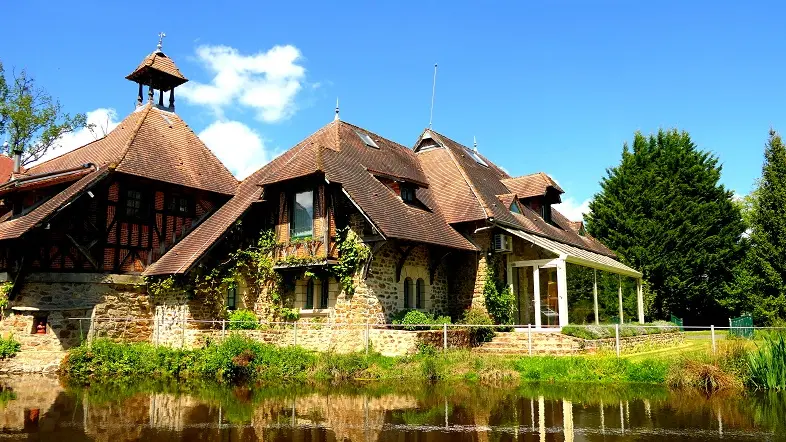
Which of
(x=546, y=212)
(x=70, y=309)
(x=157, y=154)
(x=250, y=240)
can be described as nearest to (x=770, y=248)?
(x=546, y=212)

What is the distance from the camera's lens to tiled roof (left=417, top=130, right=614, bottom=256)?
22438 millimetres

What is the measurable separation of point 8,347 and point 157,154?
7.95 m

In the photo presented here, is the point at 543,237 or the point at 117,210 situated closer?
the point at 117,210

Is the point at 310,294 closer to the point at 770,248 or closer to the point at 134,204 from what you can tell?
the point at 134,204

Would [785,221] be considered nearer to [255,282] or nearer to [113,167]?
[255,282]

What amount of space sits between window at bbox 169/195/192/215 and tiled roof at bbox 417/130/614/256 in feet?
30.1

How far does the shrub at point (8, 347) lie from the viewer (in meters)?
18.7

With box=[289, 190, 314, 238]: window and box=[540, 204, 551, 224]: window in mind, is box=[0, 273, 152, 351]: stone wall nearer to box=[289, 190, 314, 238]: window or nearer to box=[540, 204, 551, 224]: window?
box=[289, 190, 314, 238]: window

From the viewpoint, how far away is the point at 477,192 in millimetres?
23156

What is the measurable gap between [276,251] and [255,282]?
67.6 inches

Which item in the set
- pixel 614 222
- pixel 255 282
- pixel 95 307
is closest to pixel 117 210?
pixel 95 307

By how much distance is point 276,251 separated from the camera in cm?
2030

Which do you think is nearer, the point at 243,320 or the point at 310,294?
the point at 243,320

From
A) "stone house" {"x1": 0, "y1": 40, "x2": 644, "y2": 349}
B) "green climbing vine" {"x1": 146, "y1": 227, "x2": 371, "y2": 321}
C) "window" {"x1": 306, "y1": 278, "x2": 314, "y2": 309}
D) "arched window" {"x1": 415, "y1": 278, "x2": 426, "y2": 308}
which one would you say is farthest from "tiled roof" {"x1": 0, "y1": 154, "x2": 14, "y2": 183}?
"arched window" {"x1": 415, "y1": 278, "x2": 426, "y2": 308}
